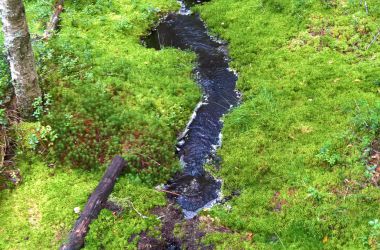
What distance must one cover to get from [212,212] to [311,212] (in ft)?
6.07

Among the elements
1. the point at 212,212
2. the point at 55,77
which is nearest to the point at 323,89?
the point at 212,212

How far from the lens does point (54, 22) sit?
42.3 ft

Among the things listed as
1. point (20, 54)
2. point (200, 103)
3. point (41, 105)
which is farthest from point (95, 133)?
point (200, 103)

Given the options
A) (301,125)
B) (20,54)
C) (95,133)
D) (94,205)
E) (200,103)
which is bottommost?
(94,205)

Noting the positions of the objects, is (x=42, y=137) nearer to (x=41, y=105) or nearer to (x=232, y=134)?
(x=41, y=105)

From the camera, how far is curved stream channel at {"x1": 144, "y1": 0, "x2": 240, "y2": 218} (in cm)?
855

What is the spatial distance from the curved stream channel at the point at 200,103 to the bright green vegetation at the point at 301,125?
1.18 ft

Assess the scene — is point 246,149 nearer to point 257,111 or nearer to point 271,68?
point 257,111

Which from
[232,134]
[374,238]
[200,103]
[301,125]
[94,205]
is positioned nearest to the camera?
[374,238]

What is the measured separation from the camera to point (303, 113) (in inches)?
379

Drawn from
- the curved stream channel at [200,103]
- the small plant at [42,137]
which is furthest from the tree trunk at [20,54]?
the curved stream channel at [200,103]

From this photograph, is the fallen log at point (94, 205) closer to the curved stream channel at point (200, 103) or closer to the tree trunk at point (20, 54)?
the curved stream channel at point (200, 103)

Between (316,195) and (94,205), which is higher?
(94,205)

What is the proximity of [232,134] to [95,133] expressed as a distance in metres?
3.26
